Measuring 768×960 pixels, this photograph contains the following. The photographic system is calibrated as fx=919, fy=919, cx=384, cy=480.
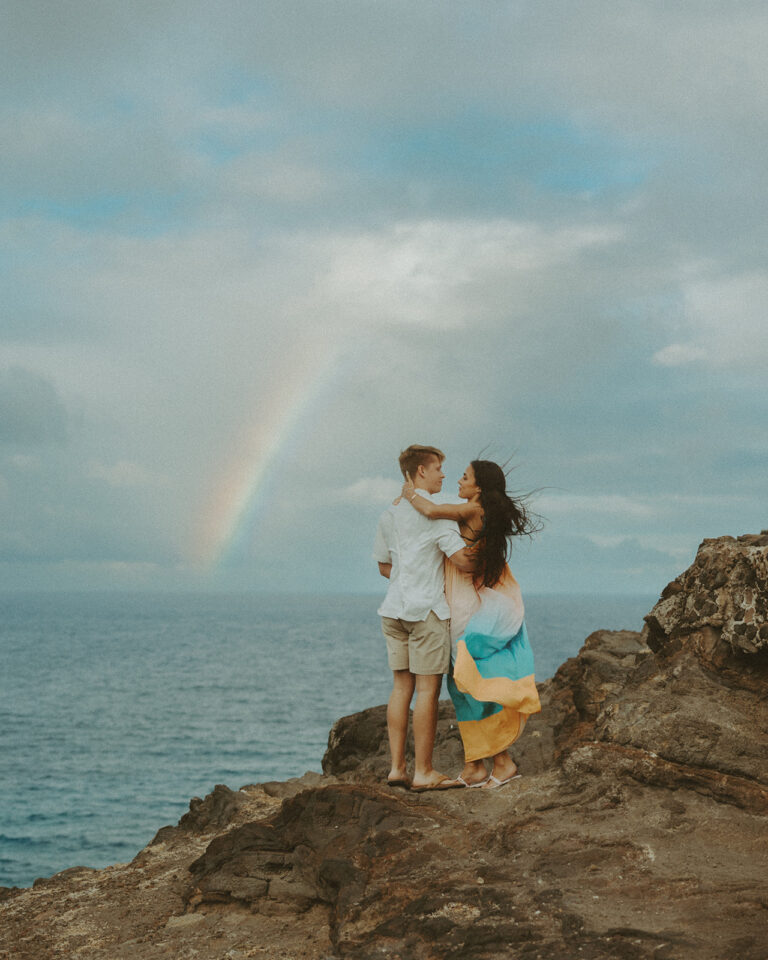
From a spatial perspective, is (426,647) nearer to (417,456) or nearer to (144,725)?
(417,456)

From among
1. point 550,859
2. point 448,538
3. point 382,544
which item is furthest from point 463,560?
point 550,859

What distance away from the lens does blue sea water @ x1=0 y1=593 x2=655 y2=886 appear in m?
42.7

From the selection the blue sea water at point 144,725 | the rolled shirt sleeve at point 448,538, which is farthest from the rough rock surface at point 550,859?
the blue sea water at point 144,725

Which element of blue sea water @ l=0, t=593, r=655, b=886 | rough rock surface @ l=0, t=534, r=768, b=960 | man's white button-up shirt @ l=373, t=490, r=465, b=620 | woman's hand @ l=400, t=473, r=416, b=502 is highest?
woman's hand @ l=400, t=473, r=416, b=502

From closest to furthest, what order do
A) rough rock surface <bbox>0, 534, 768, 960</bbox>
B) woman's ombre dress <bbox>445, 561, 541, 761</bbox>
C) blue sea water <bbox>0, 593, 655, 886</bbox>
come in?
1. rough rock surface <bbox>0, 534, 768, 960</bbox>
2. woman's ombre dress <bbox>445, 561, 541, 761</bbox>
3. blue sea water <bbox>0, 593, 655, 886</bbox>

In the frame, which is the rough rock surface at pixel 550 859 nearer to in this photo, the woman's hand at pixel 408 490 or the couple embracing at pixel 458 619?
the couple embracing at pixel 458 619

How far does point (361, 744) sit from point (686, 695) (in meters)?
5.15

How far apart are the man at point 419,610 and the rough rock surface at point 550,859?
1.50 feet

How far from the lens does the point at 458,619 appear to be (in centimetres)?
821

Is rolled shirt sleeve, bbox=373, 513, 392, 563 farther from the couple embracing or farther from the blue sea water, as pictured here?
the blue sea water

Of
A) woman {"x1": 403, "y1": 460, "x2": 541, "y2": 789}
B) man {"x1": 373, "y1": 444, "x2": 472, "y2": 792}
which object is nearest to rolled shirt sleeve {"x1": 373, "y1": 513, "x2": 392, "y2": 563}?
man {"x1": 373, "y1": 444, "x2": 472, "y2": 792}

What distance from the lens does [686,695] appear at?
733 centimetres

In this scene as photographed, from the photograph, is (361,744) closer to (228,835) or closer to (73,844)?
(228,835)

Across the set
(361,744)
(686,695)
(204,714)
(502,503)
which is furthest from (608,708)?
(204,714)
